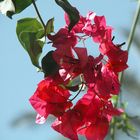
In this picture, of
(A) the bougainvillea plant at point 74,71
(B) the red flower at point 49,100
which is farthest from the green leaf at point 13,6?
(B) the red flower at point 49,100

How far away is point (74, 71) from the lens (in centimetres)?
88

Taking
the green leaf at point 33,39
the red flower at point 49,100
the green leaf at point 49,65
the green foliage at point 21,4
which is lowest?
the red flower at point 49,100

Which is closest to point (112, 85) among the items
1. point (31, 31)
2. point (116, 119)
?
point (31, 31)

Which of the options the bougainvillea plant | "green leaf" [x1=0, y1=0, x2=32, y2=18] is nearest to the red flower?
the bougainvillea plant

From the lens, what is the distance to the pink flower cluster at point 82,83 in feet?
2.86

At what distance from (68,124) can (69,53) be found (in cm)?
11

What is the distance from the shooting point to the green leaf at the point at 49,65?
89 cm

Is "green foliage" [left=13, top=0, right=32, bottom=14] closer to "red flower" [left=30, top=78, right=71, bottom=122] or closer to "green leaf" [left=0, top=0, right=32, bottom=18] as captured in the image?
"green leaf" [left=0, top=0, right=32, bottom=18]

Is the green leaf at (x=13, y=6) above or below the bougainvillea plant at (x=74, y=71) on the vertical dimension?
above

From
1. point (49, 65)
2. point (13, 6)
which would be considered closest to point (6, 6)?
point (13, 6)

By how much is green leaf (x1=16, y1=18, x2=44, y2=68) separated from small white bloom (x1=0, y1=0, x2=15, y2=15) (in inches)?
2.1

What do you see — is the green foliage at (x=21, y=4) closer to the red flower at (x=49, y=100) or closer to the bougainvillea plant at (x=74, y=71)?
the bougainvillea plant at (x=74, y=71)

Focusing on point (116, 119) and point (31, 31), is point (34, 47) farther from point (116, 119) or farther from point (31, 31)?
point (116, 119)

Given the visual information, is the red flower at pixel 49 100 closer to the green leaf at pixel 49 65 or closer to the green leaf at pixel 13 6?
the green leaf at pixel 49 65
